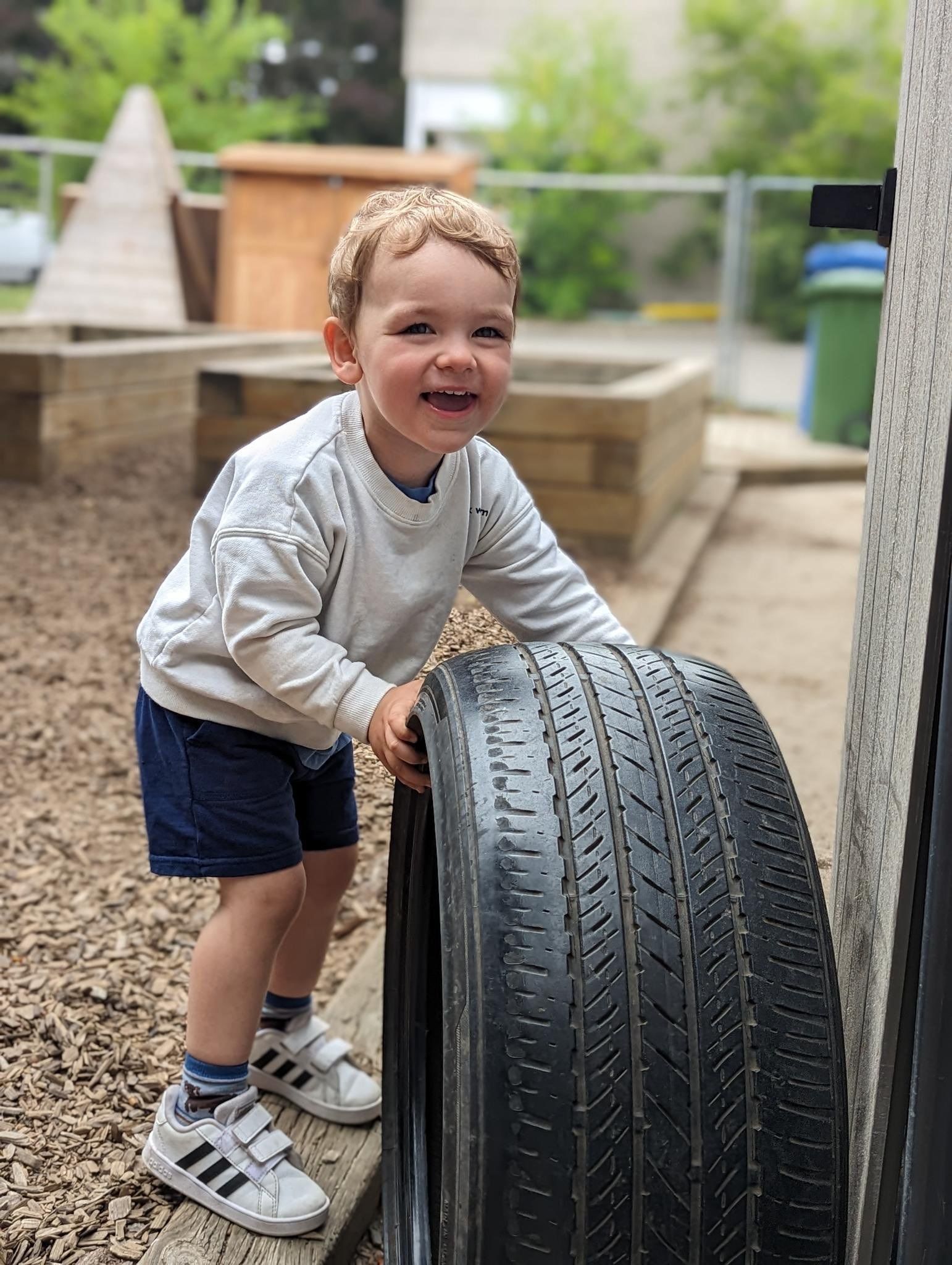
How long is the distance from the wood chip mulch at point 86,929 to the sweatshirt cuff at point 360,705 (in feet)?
0.58

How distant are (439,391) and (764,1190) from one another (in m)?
0.96

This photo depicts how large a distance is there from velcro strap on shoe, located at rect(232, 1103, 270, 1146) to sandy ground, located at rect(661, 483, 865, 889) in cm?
87

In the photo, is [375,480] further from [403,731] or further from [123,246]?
[123,246]

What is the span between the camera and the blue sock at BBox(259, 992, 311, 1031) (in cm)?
230

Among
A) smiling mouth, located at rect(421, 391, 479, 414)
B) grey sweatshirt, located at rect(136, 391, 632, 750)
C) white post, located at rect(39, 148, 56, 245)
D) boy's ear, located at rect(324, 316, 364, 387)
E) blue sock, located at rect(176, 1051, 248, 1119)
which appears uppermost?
white post, located at rect(39, 148, 56, 245)

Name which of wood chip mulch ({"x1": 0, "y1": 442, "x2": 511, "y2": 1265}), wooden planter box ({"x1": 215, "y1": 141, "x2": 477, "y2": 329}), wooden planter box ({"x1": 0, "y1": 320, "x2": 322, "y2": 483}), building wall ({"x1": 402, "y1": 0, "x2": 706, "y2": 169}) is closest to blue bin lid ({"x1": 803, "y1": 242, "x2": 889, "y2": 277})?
wooden planter box ({"x1": 215, "y1": 141, "x2": 477, "y2": 329})

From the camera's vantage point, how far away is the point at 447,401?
1767 mm

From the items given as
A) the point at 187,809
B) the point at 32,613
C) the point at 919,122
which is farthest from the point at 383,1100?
the point at 32,613

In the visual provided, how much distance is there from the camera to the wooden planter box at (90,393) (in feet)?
18.6

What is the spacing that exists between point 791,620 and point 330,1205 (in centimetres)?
421

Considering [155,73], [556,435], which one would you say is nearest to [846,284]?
[556,435]

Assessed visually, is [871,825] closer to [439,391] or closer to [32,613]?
[439,391]

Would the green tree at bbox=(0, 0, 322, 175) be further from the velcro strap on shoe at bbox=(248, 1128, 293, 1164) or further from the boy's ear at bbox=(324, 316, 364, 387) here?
the velcro strap on shoe at bbox=(248, 1128, 293, 1164)

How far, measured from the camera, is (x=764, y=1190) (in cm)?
133
